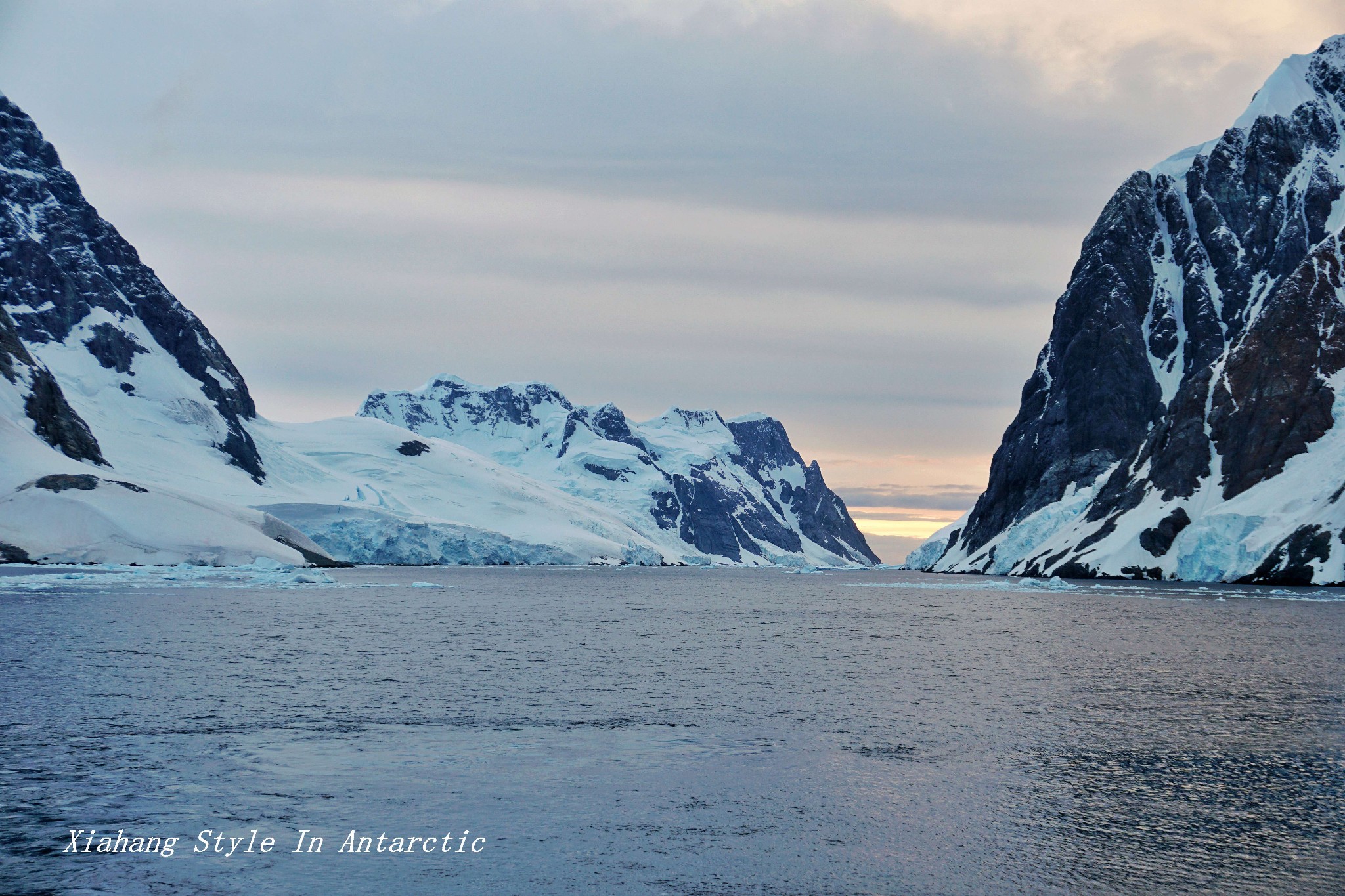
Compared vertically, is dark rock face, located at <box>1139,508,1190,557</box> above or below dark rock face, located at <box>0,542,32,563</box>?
above

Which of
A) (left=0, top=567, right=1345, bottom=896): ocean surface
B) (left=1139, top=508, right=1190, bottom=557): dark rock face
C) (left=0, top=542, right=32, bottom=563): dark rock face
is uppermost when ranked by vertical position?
(left=1139, top=508, right=1190, bottom=557): dark rock face

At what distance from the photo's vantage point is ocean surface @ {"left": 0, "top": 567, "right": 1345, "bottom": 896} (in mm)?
18750

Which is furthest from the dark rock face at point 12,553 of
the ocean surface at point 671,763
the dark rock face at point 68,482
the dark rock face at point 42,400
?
the ocean surface at point 671,763

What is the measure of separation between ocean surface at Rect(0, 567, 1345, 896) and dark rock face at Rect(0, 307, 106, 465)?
460 ft

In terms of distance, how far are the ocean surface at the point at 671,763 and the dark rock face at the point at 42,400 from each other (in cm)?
14014

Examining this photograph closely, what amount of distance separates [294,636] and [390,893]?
147 ft

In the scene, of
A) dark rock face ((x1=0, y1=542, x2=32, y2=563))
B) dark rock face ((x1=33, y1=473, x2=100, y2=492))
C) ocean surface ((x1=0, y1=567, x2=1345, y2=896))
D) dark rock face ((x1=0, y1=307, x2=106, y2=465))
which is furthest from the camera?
dark rock face ((x1=0, y1=307, x2=106, y2=465))

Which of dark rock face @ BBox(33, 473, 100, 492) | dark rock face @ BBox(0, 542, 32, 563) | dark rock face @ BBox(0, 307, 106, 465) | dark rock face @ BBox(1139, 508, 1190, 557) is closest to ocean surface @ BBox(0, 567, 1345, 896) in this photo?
dark rock face @ BBox(0, 542, 32, 563)

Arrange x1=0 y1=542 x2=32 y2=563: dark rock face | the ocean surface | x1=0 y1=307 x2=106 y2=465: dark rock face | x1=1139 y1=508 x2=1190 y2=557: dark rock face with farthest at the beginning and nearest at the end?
x1=0 y1=307 x2=106 y2=465: dark rock face < x1=1139 y1=508 x2=1190 y2=557: dark rock face < x1=0 y1=542 x2=32 y2=563: dark rock face < the ocean surface

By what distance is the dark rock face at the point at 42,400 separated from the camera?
181m

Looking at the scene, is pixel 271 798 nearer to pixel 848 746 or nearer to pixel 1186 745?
pixel 848 746

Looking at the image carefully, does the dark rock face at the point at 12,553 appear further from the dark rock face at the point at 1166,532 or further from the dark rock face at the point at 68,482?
the dark rock face at the point at 1166,532

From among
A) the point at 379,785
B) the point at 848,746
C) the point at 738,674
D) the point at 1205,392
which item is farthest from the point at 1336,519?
the point at 379,785

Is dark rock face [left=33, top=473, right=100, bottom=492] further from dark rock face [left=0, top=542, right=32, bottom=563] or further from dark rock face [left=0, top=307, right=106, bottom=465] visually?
dark rock face [left=0, top=307, right=106, bottom=465]
